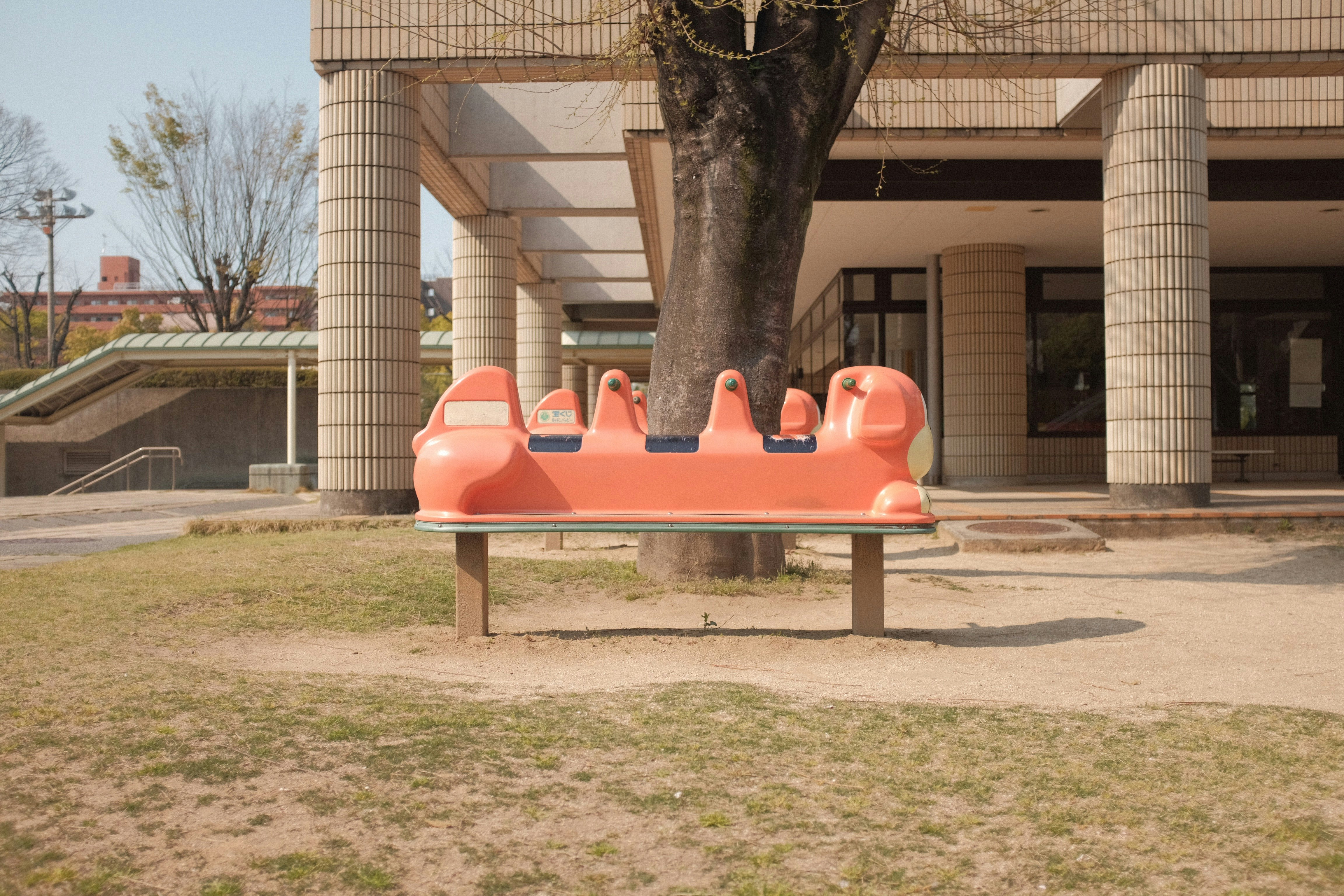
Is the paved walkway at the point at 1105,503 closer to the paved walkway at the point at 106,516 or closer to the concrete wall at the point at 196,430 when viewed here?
the paved walkway at the point at 106,516

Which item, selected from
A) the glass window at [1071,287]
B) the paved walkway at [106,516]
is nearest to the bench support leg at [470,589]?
the paved walkway at [106,516]

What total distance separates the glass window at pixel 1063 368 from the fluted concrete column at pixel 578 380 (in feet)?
55.3

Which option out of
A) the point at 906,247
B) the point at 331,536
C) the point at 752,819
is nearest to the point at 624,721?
the point at 752,819

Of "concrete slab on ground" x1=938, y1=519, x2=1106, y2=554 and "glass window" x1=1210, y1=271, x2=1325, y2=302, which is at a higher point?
"glass window" x1=1210, y1=271, x2=1325, y2=302

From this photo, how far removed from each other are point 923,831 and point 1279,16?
11.1 meters

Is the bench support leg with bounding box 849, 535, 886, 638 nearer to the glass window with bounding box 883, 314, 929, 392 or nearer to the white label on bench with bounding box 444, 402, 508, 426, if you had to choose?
the white label on bench with bounding box 444, 402, 508, 426

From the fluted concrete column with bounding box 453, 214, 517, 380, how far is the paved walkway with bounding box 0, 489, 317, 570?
367 centimetres

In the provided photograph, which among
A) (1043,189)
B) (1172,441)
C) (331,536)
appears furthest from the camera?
(1043,189)

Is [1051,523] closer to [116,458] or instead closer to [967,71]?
[967,71]

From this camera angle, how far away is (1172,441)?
10.3 m

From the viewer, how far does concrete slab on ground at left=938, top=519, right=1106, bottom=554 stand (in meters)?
8.72

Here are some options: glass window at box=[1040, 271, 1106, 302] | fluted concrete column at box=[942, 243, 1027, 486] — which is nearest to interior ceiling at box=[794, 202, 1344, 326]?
glass window at box=[1040, 271, 1106, 302]

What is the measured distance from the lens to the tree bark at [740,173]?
581cm

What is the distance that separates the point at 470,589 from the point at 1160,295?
8.15m
